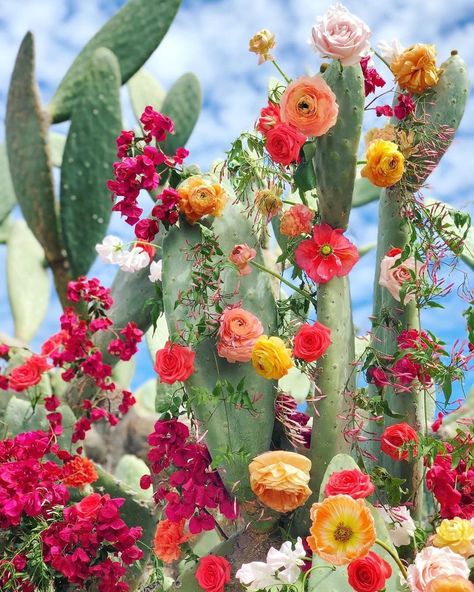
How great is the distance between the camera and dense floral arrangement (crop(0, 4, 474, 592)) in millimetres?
1760

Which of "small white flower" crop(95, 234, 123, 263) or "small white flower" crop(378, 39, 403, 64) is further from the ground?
"small white flower" crop(378, 39, 403, 64)

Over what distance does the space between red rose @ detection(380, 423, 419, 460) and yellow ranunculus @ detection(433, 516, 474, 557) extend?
0.22 metres

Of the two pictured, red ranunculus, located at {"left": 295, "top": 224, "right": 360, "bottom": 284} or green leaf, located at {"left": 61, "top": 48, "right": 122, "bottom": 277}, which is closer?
red ranunculus, located at {"left": 295, "top": 224, "right": 360, "bottom": 284}

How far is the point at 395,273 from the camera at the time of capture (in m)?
1.97

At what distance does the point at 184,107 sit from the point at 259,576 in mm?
3792

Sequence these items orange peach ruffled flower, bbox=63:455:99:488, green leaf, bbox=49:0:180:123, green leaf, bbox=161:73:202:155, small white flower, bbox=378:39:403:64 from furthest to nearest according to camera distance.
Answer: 1. green leaf, bbox=161:73:202:155
2. green leaf, bbox=49:0:180:123
3. orange peach ruffled flower, bbox=63:455:99:488
4. small white flower, bbox=378:39:403:64

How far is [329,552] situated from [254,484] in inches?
10.3

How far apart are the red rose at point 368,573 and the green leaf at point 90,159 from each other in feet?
9.18

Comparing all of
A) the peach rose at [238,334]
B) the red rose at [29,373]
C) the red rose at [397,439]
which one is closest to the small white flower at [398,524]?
the red rose at [397,439]

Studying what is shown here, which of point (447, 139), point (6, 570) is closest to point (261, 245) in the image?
point (447, 139)

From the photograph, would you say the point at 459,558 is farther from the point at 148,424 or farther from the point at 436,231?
the point at 148,424

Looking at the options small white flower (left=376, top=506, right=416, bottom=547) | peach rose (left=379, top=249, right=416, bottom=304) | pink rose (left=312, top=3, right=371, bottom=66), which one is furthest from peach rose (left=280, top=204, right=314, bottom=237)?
small white flower (left=376, top=506, right=416, bottom=547)

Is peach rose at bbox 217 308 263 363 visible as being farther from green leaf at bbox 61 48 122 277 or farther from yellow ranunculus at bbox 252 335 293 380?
green leaf at bbox 61 48 122 277

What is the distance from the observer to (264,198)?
1917 millimetres
